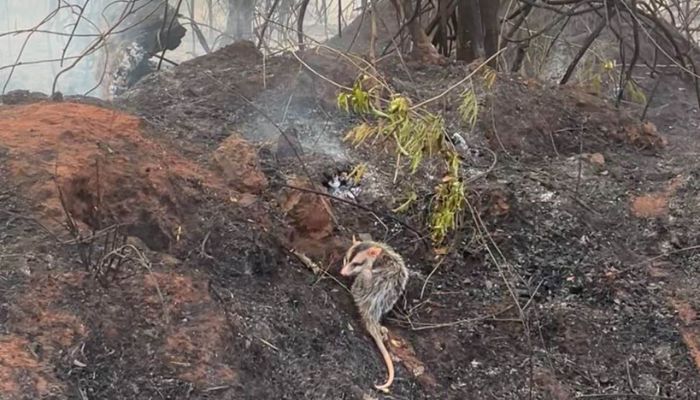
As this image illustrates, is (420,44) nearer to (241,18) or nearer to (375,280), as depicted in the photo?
(375,280)

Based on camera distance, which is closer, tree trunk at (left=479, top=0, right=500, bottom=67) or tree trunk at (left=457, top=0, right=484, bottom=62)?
tree trunk at (left=457, top=0, right=484, bottom=62)

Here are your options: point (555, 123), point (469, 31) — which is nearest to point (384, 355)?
point (555, 123)

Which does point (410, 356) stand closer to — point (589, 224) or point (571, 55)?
point (589, 224)

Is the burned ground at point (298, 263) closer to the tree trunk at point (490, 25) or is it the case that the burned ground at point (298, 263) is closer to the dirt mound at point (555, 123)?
the dirt mound at point (555, 123)

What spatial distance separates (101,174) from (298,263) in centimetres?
80

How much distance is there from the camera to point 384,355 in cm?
313

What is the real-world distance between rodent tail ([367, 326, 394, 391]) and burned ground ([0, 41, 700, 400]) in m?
0.04

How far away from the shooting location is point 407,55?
219 inches

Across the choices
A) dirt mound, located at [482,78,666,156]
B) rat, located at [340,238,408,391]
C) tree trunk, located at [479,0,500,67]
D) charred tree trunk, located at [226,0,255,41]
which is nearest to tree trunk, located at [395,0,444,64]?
tree trunk, located at [479,0,500,67]

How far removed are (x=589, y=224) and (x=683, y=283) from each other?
49cm

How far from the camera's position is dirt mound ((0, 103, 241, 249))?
3170mm

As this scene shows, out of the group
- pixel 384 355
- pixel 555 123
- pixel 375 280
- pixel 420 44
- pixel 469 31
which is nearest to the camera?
pixel 384 355

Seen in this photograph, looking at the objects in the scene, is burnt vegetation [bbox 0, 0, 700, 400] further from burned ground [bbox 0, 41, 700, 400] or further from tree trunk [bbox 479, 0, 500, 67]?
tree trunk [bbox 479, 0, 500, 67]

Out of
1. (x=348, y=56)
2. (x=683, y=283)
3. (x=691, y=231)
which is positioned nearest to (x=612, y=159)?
(x=691, y=231)
